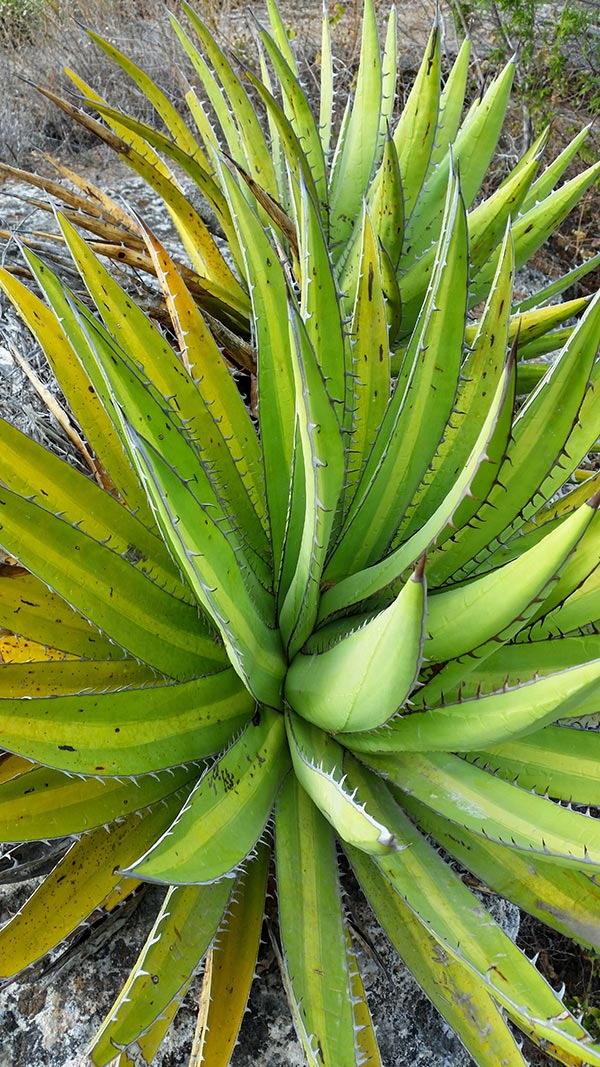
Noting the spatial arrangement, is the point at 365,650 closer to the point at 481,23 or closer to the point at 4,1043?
the point at 4,1043

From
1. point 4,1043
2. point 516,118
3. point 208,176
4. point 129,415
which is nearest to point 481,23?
point 516,118

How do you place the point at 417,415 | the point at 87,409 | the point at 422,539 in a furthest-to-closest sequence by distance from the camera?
the point at 87,409
the point at 417,415
the point at 422,539

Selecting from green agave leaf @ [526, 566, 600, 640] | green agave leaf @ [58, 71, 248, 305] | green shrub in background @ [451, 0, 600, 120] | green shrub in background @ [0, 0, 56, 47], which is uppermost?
green shrub in background @ [0, 0, 56, 47]

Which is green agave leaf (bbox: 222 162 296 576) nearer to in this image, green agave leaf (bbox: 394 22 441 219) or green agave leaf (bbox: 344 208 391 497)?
green agave leaf (bbox: 344 208 391 497)

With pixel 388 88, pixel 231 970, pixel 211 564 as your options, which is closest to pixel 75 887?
pixel 231 970

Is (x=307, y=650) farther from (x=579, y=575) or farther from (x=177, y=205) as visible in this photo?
(x=177, y=205)

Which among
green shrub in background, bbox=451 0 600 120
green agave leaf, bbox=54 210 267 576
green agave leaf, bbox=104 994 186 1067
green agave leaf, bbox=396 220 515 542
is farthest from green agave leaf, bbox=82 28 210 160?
green shrub in background, bbox=451 0 600 120
